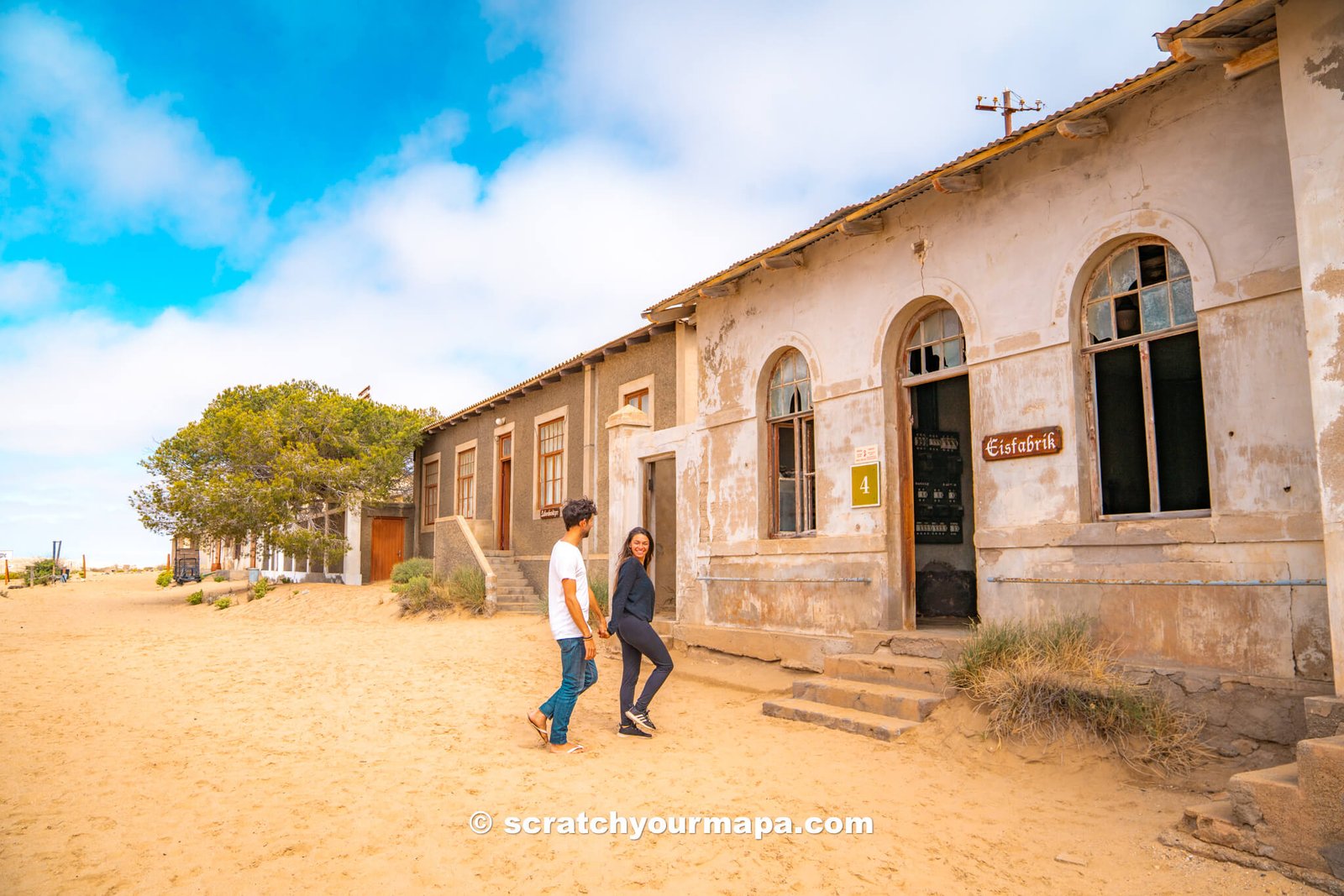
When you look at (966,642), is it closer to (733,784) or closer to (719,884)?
(733,784)

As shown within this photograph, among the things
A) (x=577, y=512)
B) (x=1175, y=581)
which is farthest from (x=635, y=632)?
(x=1175, y=581)

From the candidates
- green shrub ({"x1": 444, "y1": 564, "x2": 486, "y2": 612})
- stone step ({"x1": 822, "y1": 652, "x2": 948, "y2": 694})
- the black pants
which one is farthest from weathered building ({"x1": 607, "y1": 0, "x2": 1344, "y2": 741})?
green shrub ({"x1": 444, "y1": 564, "x2": 486, "y2": 612})

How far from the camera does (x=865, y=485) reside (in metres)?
8.27

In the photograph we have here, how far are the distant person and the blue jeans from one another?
0.46m

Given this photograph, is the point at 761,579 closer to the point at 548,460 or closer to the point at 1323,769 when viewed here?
the point at 1323,769

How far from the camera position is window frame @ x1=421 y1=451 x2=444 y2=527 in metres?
23.5

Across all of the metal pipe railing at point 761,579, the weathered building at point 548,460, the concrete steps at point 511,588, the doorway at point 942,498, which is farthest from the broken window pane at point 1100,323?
the concrete steps at point 511,588

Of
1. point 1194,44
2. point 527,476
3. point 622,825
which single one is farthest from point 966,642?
point 527,476

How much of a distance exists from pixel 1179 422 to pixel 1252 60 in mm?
2287

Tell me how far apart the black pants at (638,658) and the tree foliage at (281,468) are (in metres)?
15.8

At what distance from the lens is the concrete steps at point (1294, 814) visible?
385cm

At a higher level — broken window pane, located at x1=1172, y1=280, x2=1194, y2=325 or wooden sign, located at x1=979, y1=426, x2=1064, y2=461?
broken window pane, located at x1=1172, y1=280, x2=1194, y2=325

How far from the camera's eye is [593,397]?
16.7 meters

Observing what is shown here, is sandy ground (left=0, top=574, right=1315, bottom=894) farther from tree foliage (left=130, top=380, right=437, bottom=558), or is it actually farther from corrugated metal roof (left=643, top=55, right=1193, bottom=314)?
tree foliage (left=130, top=380, right=437, bottom=558)
